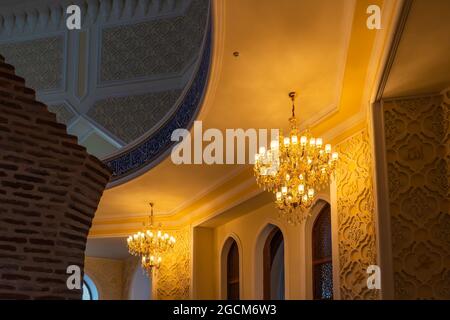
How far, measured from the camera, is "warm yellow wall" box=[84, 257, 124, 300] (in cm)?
1836

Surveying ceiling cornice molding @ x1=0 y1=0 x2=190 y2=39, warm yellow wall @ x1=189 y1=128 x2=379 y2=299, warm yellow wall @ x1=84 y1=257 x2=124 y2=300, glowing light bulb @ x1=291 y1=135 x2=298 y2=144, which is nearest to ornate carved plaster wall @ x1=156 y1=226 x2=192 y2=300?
warm yellow wall @ x1=189 y1=128 x2=379 y2=299

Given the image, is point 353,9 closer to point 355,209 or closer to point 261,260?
point 355,209

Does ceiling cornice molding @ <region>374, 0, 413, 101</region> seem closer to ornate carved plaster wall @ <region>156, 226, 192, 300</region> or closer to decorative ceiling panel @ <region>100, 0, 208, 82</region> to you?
decorative ceiling panel @ <region>100, 0, 208, 82</region>

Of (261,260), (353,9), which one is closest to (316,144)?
(353,9)

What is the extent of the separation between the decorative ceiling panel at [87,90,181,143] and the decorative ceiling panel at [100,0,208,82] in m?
0.52

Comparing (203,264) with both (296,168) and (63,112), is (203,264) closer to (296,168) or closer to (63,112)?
(63,112)

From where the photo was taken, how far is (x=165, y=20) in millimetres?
14227

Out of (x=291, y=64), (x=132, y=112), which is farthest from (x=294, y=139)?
(x=132, y=112)

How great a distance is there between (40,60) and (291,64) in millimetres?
9532

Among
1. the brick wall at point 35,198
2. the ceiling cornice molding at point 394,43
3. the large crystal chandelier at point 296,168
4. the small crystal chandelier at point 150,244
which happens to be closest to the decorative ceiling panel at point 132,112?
the small crystal chandelier at point 150,244

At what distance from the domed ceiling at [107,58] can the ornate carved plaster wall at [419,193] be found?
267 inches

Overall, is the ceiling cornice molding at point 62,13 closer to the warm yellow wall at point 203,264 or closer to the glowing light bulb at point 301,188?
the warm yellow wall at point 203,264

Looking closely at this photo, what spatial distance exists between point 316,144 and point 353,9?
222cm

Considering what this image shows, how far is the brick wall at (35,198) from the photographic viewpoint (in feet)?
13.5
